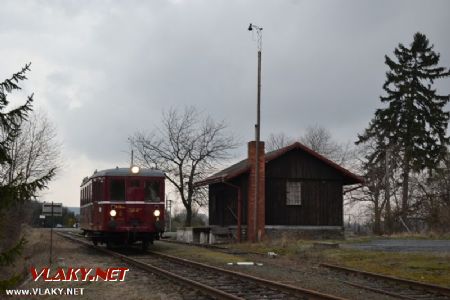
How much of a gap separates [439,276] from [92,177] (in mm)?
13321

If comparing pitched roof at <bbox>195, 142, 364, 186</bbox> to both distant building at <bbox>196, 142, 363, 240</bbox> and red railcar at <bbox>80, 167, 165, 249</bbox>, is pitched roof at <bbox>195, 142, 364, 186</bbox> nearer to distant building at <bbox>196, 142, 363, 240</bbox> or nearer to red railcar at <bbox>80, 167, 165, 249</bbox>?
distant building at <bbox>196, 142, 363, 240</bbox>

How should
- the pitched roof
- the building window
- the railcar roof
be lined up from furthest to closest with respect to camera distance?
the building window, the pitched roof, the railcar roof

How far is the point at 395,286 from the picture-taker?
37.5ft

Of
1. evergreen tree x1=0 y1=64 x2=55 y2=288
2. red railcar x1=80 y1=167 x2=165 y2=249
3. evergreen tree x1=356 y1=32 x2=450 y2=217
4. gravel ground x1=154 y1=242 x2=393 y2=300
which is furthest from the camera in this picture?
evergreen tree x1=356 y1=32 x2=450 y2=217

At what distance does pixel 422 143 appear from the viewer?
147 ft

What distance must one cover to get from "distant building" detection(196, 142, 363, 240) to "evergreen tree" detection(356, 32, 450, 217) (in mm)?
15301

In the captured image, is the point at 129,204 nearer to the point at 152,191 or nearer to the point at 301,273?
the point at 152,191

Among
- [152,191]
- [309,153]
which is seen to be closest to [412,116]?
[309,153]

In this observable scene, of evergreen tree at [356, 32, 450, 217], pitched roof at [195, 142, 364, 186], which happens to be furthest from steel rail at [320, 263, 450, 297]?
evergreen tree at [356, 32, 450, 217]

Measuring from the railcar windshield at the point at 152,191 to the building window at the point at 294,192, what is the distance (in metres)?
10.2

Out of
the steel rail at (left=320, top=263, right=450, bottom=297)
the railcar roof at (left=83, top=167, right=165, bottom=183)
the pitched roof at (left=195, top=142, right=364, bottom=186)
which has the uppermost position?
the pitched roof at (left=195, top=142, right=364, bottom=186)

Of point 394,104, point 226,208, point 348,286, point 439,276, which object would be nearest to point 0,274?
point 348,286

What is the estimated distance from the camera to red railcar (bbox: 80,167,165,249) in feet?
63.6

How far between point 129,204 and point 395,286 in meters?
10.7
